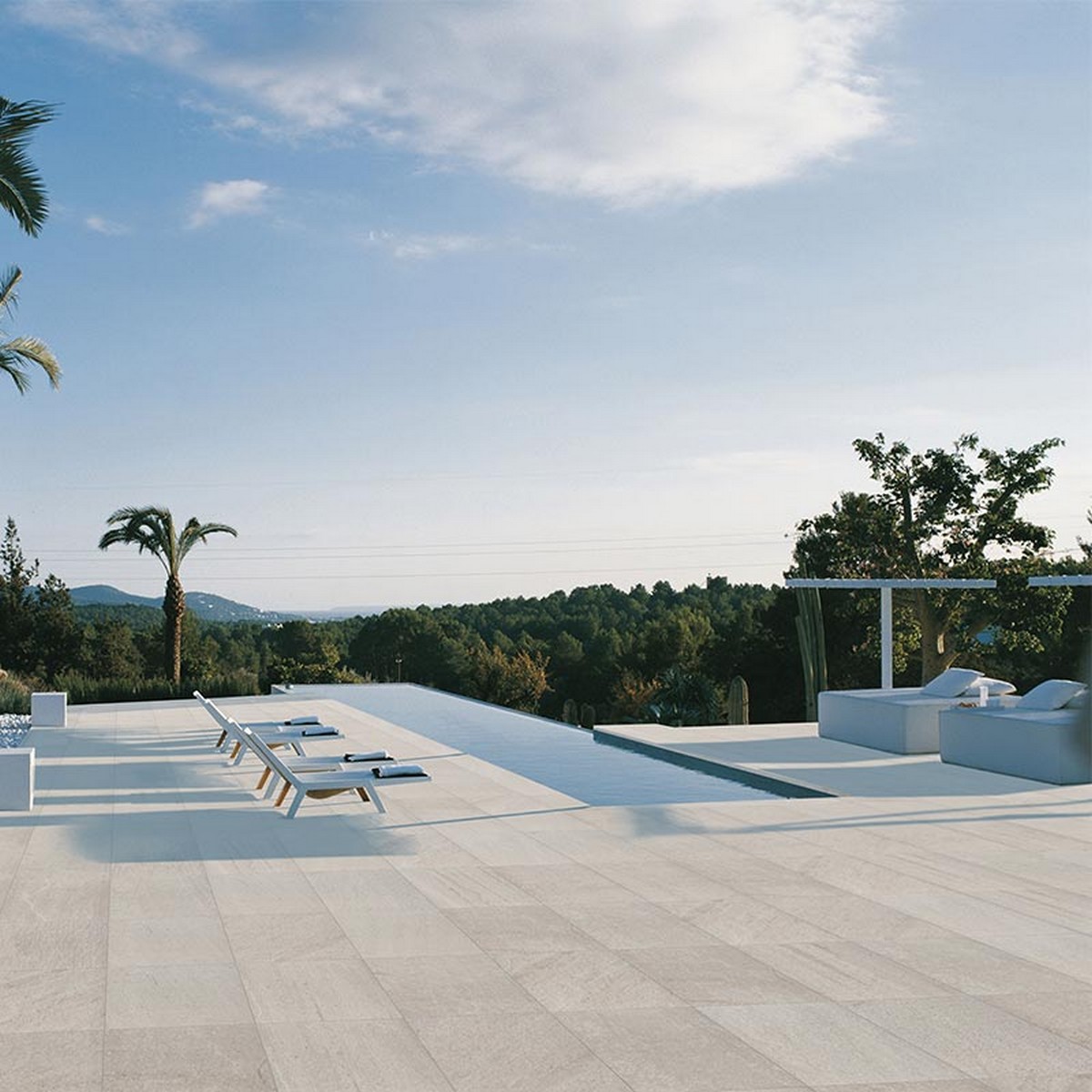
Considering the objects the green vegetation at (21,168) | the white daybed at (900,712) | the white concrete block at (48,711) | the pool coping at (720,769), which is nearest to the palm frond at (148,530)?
the white concrete block at (48,711)

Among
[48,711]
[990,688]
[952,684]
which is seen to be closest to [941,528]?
[990,688]

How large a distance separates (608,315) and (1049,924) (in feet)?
76.7

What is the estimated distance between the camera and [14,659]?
32.6 meters

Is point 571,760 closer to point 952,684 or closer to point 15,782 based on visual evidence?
point 952,684

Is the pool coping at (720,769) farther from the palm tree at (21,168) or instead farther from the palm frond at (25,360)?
the palm frond at (25,360)

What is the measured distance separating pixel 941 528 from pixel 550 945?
2029 centimetres

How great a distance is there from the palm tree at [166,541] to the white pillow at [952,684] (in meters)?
19.6

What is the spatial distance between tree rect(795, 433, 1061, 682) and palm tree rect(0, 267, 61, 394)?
560 inches

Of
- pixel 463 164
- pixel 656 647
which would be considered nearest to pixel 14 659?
pixel 463 164

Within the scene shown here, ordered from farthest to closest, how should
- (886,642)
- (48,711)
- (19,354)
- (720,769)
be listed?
(19,354), (48,711), (886,642), (720,769)

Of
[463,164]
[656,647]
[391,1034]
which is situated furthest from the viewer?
[656,647]

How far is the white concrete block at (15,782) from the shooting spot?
10000mm

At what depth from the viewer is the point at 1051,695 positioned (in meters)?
12.1

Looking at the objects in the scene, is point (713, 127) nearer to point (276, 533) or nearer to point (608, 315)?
point (608, 315)
